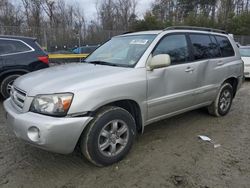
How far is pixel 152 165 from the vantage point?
336 cm

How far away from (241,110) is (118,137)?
3.78m

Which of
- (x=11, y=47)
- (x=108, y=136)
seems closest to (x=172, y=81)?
(x=108, y=136)

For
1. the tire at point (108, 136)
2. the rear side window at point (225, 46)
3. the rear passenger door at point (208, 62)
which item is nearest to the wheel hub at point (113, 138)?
the tire at point (108, 136)

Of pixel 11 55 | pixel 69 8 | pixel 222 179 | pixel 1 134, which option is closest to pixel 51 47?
pixel 11 55

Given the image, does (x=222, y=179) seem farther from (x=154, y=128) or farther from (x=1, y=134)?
(x=1, y=134)

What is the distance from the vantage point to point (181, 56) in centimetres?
418

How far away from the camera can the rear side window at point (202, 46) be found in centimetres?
447

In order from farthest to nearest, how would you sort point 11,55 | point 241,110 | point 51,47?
point 51,47, point 11,55, point 241,110

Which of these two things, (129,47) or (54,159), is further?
(129,47)

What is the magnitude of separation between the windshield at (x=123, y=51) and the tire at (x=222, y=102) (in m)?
2.12

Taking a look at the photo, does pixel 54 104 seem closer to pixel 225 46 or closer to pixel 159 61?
pixel 159 61

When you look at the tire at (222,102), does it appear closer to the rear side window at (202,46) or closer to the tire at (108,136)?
the rear side window at (202,46)

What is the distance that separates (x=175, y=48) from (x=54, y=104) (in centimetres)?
224

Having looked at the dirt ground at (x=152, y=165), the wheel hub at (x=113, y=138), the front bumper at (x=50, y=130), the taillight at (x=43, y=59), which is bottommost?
the dirt ground at (x=152, y=165)
